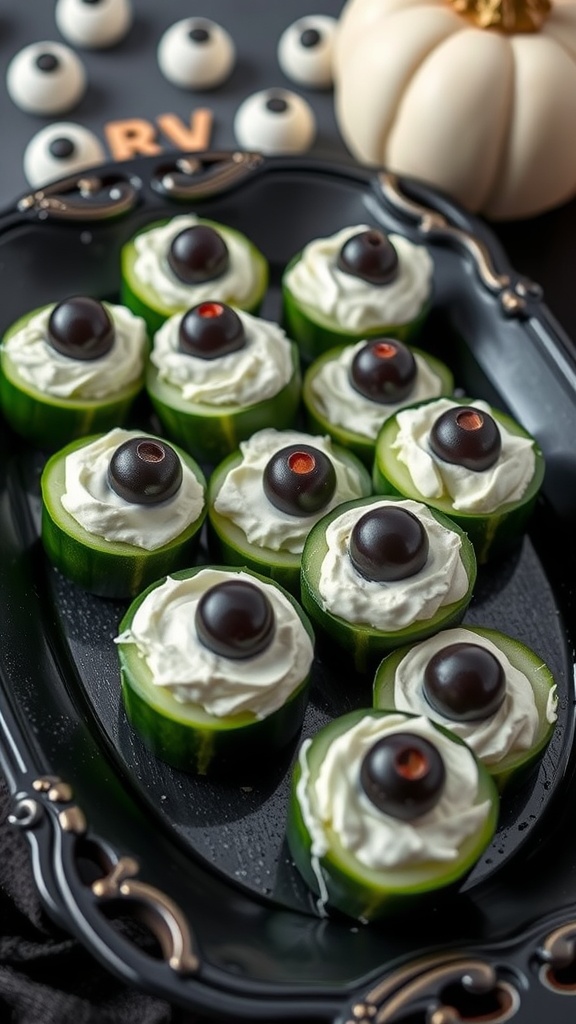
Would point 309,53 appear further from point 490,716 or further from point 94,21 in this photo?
point 490,716

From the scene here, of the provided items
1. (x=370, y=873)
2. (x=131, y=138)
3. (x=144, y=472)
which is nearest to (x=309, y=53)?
(x=131, y=138)

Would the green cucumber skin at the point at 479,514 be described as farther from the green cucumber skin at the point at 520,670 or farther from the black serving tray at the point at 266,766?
the green cucumber skin at the point at 520,670

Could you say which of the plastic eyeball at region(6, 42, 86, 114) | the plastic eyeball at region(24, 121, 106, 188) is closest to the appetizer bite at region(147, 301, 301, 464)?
the plastic eyeball at region(24, 121, 106, 188)

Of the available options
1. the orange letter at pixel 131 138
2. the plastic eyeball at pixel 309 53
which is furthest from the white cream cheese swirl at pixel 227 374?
the plastic eyeball at pixel 309 53

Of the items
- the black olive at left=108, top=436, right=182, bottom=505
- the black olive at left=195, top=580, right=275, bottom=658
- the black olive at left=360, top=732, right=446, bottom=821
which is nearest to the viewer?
the black olive at left=360, top=732, right=446, bottom=821

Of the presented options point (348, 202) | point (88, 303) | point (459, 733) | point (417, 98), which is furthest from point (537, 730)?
point (417, 98)

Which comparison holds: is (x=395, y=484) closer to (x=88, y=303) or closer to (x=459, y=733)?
(x=459, y=733)

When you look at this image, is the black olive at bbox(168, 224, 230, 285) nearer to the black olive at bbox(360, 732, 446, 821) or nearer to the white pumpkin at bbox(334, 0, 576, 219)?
the white pumpkin at bbox(334, 0, 576, 219)
